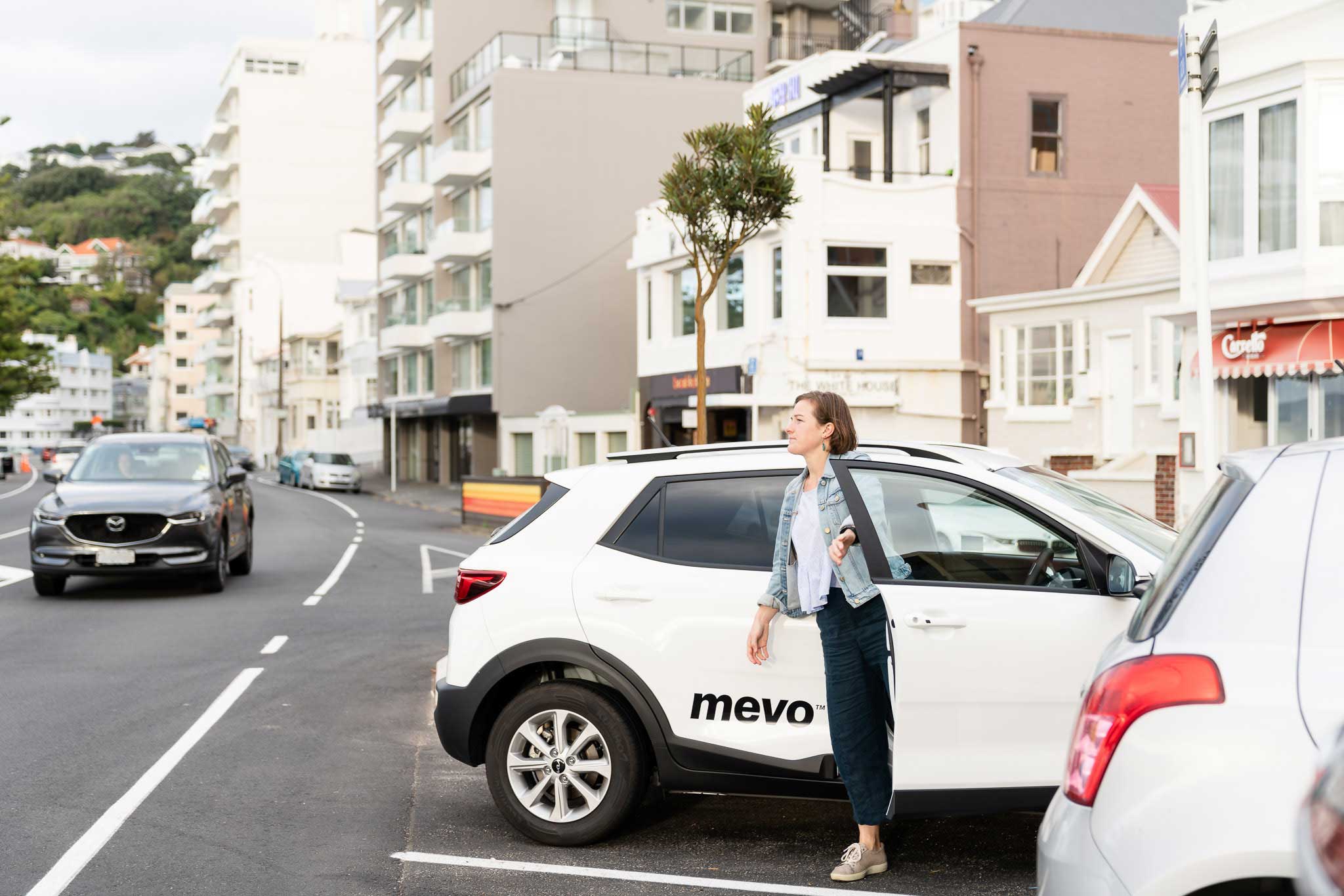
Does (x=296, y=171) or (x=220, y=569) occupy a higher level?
(x=296, y=171)

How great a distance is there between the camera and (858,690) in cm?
544

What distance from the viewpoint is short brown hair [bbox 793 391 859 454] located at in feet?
18.5

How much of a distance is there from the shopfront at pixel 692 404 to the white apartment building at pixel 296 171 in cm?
6144

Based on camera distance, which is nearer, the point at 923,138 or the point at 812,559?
the point at 812,559

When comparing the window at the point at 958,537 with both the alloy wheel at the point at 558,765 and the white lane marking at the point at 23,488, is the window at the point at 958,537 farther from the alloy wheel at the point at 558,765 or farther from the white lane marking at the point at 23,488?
the white lane marking at the point at 23,488

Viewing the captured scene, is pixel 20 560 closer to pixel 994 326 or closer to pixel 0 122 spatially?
pixel 994 326

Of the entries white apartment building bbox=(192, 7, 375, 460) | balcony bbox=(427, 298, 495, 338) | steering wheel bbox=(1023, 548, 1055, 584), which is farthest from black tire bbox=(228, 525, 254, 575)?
white apartment building bbox=(192, 7, 375, 460)

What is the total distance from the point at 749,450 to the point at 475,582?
Result: 1.29 meters

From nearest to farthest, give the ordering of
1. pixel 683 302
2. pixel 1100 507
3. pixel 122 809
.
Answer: pixel 1100 507, pixel 122 809, pixel 683 302

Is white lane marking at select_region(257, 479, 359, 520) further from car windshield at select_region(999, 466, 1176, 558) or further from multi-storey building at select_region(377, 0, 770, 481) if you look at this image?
car windshield at select_region(999, 466, 1176, 558)

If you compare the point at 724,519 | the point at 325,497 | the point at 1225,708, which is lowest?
the point at 325,497

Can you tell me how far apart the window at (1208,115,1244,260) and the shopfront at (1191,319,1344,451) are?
121cm

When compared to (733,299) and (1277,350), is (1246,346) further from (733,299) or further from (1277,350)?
(733,299)

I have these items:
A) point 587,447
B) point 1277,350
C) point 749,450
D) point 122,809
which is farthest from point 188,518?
point 587,447
